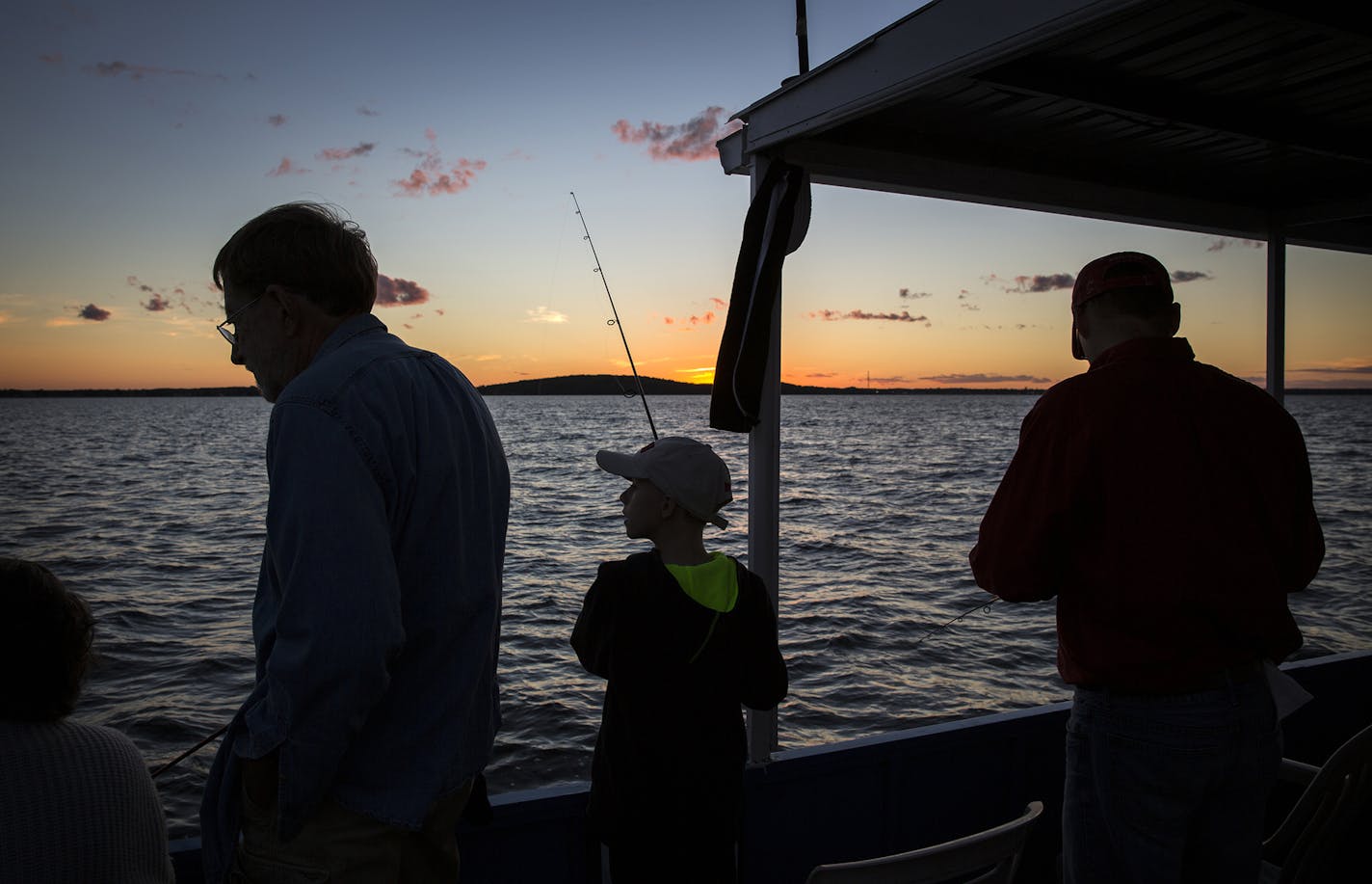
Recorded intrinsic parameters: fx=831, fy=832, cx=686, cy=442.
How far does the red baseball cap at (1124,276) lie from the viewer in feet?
5.13

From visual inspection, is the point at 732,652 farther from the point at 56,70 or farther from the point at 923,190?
the point at 56,70

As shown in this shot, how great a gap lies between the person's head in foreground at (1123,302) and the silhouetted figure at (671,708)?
0.86 meters

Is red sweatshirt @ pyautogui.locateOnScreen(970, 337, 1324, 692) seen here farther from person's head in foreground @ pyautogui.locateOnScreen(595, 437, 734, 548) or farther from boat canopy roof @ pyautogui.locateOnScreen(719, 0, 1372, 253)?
boat canopy roof @ pyautogui.locateOnScreen(719, 0, 1372, 253)

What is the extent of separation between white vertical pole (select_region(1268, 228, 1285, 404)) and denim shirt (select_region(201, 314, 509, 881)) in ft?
12.2

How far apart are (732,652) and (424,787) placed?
658 mm

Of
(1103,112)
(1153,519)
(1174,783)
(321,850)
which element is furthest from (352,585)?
(1103,112)

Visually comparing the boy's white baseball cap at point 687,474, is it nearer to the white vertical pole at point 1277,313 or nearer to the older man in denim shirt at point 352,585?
the older man in denim shirt at point 352,585

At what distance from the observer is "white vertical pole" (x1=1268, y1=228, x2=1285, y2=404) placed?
361 centimetres

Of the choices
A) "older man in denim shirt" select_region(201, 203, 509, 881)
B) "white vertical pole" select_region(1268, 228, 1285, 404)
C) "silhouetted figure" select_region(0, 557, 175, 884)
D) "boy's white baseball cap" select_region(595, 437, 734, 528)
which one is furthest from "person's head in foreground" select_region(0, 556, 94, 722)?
"white vertical pole" select_region(1268, 228, 1285, 404)

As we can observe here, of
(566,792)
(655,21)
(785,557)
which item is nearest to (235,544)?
(785,557)

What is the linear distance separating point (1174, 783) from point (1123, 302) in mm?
870

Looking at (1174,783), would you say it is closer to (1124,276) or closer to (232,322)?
(1124,276)

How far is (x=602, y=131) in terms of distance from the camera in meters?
5.14

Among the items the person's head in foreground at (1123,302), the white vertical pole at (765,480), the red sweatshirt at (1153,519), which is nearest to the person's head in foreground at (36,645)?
the red sweatshirt at (1153,519)
